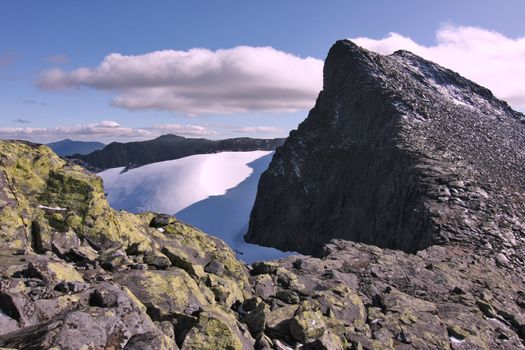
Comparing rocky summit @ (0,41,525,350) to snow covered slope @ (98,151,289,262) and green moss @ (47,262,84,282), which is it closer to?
green moss @ (47,262,84,282)

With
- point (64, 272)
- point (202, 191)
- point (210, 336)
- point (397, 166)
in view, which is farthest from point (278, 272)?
point (202, 191)

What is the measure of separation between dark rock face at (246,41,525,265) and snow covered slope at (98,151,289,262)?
12572mm

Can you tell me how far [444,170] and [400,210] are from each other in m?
5.79

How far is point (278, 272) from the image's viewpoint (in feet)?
56.2

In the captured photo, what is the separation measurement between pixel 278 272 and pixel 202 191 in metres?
116

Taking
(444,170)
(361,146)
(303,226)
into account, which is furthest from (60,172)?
(303,226)

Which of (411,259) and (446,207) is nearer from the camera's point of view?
(411,259)

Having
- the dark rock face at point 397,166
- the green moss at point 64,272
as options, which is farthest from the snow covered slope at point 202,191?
the green moss at point 64,272

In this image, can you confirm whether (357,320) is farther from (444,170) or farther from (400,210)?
(444,170)

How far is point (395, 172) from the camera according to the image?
46625 millimetres

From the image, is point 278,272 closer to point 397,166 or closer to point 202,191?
point 397,166

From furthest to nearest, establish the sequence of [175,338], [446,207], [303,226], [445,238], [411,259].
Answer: [303,226] < [446,207] < [445,238] < [411,259] < [175,338]

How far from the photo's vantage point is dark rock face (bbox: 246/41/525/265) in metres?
36.2

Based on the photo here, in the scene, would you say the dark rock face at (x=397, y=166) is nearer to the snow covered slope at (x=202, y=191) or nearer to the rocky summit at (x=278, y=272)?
the rocky summit at (x=278, y=272)
